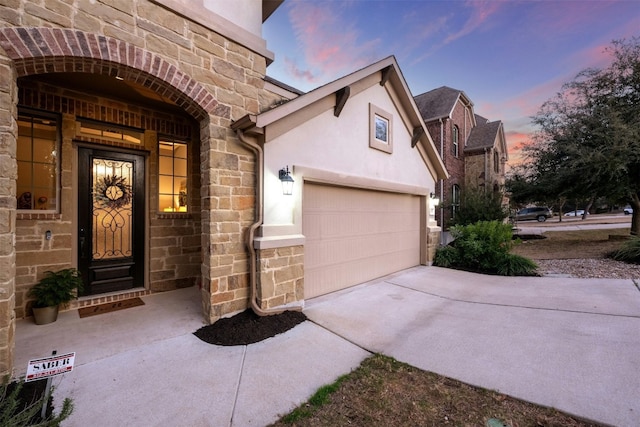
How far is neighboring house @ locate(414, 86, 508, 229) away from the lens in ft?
49.0

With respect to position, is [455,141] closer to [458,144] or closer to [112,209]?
[458,144]

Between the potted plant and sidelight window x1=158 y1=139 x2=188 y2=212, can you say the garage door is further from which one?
the potted plant

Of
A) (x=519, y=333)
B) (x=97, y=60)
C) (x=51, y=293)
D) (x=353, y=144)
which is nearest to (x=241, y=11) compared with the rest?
(x=97, y=60)

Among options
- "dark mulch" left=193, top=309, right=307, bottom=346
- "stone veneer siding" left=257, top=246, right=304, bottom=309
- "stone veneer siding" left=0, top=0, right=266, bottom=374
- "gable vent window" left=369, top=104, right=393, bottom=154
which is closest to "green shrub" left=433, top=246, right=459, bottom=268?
"gable vent window" left=369, top=104, right=393, bottom=154

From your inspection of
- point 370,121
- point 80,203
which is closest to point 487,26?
point 370,121

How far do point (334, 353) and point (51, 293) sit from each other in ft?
13.2

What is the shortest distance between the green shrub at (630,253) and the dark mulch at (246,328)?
9.13 m

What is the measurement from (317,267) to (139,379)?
3.04 metres

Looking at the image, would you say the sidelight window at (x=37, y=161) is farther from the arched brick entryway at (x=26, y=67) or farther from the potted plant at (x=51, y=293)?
the arched brick entryway at (x=26, y=67)

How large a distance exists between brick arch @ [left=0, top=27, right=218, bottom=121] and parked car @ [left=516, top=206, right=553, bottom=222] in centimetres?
3229

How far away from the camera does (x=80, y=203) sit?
14.3 feet

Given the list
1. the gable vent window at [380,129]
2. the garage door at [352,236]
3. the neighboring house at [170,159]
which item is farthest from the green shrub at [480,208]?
the neighboring house at [170,159]

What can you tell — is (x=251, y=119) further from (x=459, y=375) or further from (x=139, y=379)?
(x=459, y=375)

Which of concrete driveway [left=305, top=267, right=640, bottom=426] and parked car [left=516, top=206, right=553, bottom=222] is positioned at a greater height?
parked car [left=516, top=206, right=553, bottom=222]
